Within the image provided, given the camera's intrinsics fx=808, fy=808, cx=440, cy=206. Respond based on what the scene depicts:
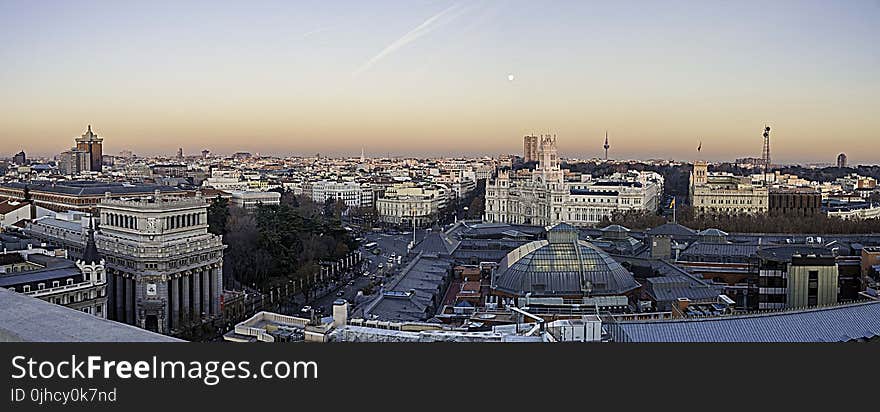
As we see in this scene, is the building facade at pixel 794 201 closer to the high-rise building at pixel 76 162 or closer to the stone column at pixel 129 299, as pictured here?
the stone column at pixel 129 299

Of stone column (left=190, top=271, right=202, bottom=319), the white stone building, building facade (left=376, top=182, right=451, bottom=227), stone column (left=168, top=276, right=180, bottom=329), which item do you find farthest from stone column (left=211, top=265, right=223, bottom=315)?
building facade (left=376, top=182, right=451, bottom=227)

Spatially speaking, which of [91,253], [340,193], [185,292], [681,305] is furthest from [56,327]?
[340,193]

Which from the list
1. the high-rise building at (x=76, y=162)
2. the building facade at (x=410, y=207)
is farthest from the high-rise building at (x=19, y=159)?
the building facade at (x=410, y=207)

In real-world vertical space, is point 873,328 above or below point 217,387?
below

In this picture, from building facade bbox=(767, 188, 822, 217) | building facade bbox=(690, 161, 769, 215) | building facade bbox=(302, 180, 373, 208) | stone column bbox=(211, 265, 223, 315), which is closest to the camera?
stone column bbox=(211, 265, 223, 315)

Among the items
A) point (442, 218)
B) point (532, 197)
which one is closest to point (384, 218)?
point (442, 218)

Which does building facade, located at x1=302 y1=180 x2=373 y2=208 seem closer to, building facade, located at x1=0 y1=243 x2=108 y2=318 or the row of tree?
the row of tree

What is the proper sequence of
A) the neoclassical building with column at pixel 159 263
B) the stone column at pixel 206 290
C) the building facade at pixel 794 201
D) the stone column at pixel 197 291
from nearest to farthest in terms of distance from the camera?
the neoclassical building with column at pixel 159 263 → the stone column at pixel 197 291 → the stone column at pixel 206 290 → the building facade at pixel 794 201

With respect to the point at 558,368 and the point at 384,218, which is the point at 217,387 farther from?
the point at 384,218
